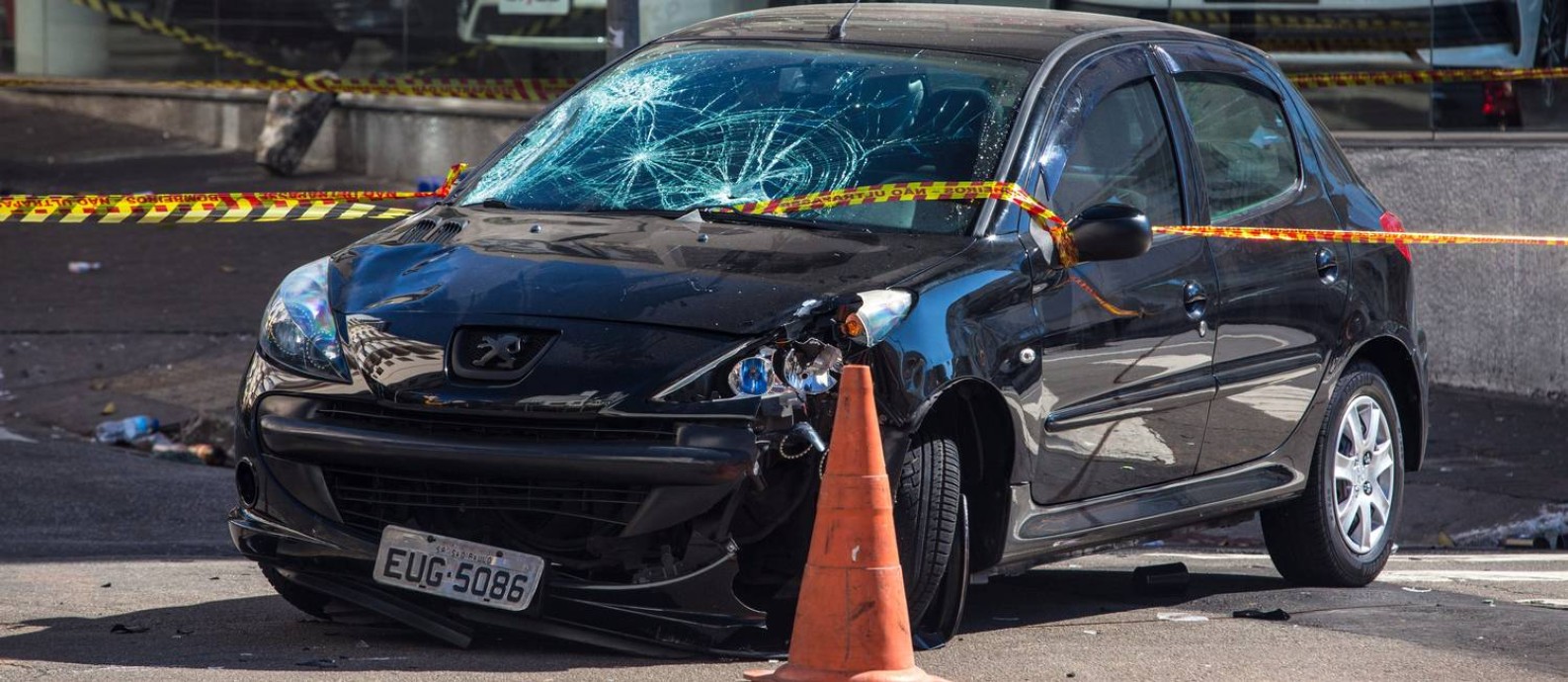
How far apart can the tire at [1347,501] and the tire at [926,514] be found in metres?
1.96

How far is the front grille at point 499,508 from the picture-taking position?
4914 mm

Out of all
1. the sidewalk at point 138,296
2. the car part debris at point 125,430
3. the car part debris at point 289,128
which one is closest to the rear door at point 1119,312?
the sidewalk at point 138,296

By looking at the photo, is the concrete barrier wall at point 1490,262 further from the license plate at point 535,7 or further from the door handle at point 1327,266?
the license plate at point 535,7

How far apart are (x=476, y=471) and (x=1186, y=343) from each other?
81.4 inches

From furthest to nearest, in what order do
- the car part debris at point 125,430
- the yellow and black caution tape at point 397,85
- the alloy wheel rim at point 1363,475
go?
the yellow and black caution tape at point 397,85
the car part debris at point 125,430
the alloy wheel rim at point 1363,475

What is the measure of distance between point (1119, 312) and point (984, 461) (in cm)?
59

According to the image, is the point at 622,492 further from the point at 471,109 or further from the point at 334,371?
the point at 471,109

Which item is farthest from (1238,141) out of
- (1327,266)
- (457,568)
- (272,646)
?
(272,646)

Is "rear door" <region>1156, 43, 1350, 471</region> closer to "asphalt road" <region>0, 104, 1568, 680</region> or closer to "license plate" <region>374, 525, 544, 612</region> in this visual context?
"asphalt road" <region>0, 104, 1568, 680</region>

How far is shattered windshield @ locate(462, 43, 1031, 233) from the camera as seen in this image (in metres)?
5.80

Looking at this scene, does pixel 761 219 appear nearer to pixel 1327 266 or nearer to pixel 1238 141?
pixel 1238 141

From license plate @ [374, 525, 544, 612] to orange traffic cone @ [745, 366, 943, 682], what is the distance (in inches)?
24.8

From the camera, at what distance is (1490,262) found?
11.6m

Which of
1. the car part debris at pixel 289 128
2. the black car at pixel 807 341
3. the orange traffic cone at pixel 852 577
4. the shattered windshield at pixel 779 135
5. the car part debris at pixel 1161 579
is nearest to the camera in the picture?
the orange traffic cone at pixel 852 577
